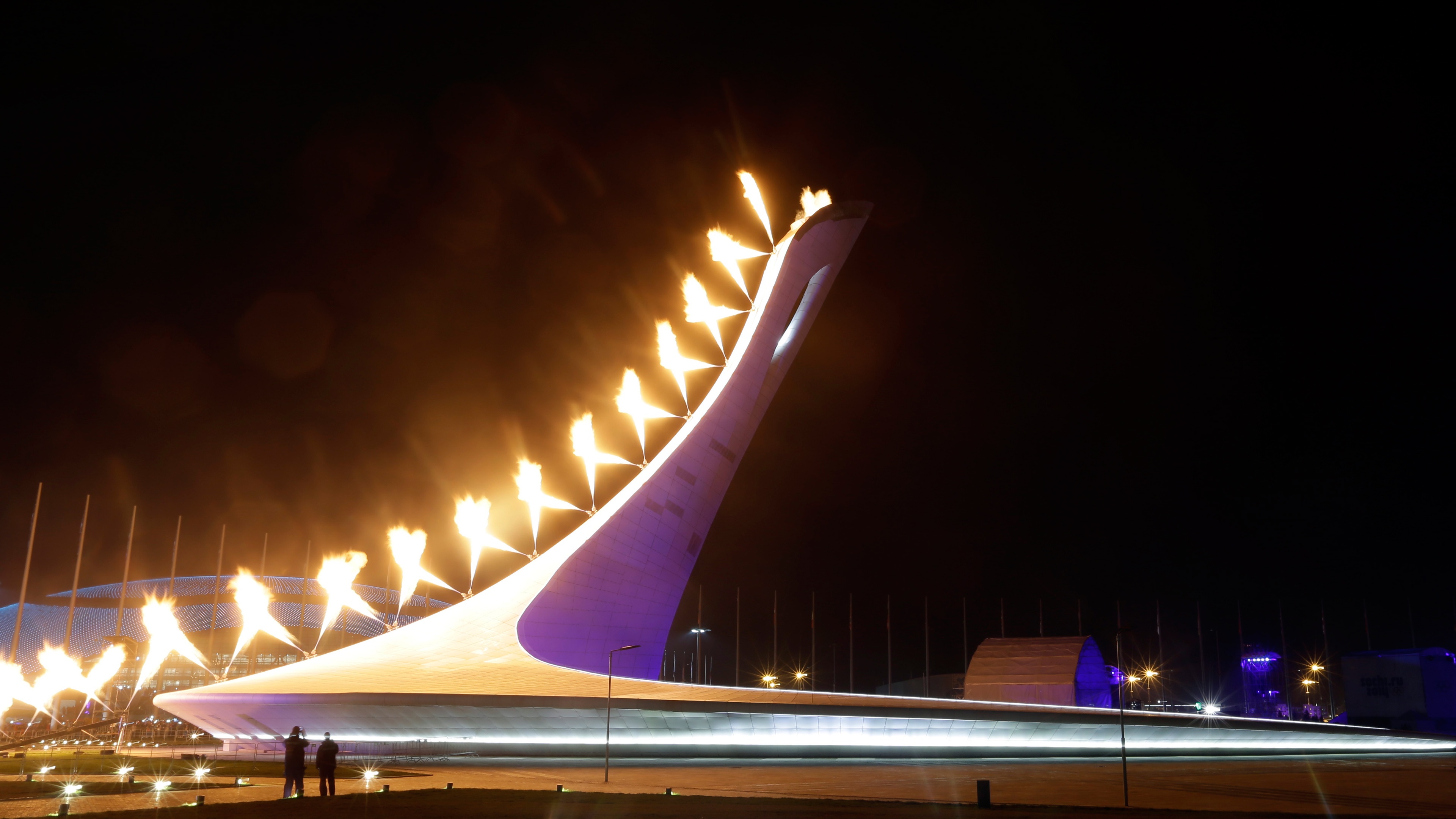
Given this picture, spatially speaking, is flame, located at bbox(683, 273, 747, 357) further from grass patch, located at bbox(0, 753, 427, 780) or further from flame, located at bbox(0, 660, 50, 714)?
flame, located at bbox(0, 660, 50, 714)

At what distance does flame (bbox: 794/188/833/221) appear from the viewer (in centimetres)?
3136

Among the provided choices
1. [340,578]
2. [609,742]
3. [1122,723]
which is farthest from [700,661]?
[1122,723]

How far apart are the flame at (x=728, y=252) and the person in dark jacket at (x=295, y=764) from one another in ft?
62.7

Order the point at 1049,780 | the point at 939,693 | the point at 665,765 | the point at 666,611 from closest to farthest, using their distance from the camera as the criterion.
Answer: the point at 1049,780 → the point at 665,765 → the point at 666,611 → the point at 939,693

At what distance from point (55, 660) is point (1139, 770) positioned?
27090 mm

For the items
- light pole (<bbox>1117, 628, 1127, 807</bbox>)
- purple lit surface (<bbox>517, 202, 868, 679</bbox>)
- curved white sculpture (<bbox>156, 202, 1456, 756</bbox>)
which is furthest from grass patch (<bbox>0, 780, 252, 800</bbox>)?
light pole (<bbox>1117, 628, 1127, 807</bbox>)

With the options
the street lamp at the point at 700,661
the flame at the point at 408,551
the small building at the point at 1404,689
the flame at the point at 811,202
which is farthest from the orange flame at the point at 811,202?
the small building at the point at 1404,689

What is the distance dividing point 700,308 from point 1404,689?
52.2 m

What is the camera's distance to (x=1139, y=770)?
22078 millimetres

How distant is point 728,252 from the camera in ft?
98.5

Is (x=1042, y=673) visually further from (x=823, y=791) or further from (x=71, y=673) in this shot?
(x=71, y=673)

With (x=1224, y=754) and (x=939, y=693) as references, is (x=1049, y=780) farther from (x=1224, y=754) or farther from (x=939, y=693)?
Answer: (x=939, y=693)

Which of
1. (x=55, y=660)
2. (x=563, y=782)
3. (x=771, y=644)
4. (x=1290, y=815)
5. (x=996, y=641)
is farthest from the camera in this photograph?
(x=771, y=644)

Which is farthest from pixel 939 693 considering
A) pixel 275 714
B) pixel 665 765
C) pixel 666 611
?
pixel 275 714
